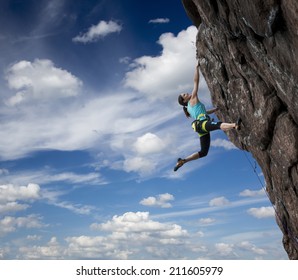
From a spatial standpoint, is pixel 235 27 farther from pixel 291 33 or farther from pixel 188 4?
pixel 188 4

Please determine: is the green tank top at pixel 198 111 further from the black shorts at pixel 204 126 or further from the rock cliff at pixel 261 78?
the rock cliff at pixel 261 78

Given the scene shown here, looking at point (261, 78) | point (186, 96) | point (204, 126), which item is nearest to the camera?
point (204, 126)

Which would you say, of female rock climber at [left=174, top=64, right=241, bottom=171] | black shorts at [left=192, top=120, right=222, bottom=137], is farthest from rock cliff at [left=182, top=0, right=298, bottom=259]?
black shorts at [left=192, top=120, right=222, bottom=137]

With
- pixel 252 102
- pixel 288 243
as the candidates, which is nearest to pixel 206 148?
pixel 252 102

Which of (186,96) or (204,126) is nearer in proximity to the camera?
(204,126)

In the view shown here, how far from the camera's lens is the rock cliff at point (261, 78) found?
14516 mm

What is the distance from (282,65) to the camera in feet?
50.6

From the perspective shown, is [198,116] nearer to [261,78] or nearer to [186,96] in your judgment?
[186,96]

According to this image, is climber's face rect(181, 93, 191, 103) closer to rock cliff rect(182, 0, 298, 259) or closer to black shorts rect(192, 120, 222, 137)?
black shorts rect(192, 120, 222, 137)

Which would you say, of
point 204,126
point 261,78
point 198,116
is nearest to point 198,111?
point 198,116

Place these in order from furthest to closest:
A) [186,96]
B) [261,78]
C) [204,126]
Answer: [261,78] → [186,96] → [204,126]

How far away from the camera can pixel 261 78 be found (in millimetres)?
20172

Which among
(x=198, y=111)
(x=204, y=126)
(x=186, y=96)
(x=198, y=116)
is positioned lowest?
(x=204, y=126)

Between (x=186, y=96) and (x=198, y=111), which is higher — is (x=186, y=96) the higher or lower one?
the higher one
